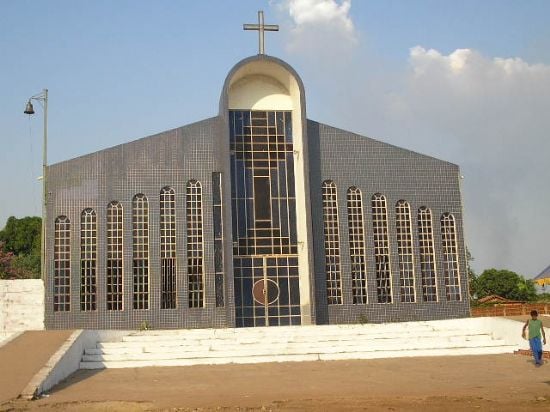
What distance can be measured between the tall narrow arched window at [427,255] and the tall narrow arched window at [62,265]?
1103cm

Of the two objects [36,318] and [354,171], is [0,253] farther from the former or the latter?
[354,171]

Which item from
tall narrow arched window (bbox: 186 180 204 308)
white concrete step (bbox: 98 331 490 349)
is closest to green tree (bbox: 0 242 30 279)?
tall narrow arched window (bbox: 186 180 204 308)

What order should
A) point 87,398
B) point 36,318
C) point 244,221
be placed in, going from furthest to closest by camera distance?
1. point 244,221
2. point 36,318
3. point 87,398

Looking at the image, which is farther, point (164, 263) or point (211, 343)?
point (164, 263)

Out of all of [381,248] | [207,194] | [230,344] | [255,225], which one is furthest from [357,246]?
[230,344]

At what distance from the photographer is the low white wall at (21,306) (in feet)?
69.5

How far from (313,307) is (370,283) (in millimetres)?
2279

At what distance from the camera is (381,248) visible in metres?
23.3

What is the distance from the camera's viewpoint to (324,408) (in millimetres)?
10000

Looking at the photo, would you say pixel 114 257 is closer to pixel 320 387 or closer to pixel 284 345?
Answer: pixel 284 345

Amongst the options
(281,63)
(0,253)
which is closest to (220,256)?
(281,63)

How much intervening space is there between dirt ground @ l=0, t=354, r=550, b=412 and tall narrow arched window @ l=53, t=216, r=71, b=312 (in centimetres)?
593

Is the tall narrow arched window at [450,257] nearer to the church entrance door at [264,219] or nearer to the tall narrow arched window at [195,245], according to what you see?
the church entrance door at [264,219]

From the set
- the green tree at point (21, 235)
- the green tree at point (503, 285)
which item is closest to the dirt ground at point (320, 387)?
the green tree at point (503, 285)
